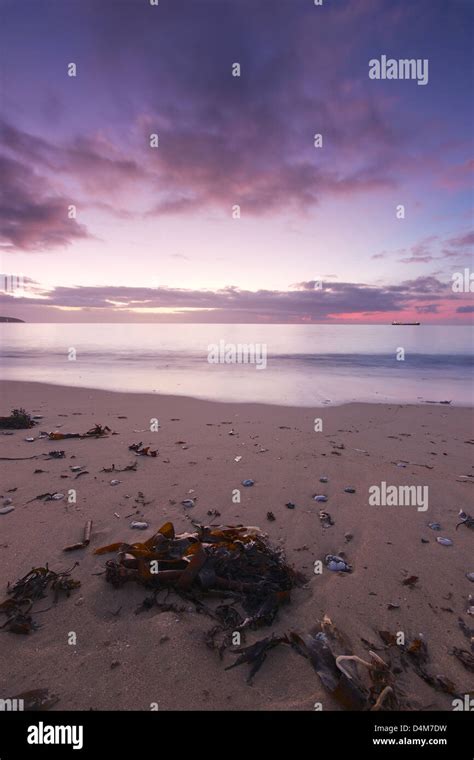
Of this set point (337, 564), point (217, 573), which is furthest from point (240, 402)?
point (217, 573)

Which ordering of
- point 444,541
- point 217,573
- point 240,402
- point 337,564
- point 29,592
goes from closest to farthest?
1. point 29,592
2. point 217,573
3. point 337,564
4. point 444,541
5. point 240,402

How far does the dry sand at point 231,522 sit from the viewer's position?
323 centimetres

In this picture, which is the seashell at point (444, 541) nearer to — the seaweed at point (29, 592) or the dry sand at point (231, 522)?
the dry sand at point (231, 522)

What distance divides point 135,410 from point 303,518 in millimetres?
9056

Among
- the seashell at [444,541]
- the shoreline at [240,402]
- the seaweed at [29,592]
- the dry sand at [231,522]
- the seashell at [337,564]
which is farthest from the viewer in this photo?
the shoreline at [240,402]

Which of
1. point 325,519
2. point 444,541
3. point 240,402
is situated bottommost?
point 444,541

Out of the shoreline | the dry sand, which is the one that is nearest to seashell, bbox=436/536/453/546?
the dry sand

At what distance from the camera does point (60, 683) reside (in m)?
3.16

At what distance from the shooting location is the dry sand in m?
3.23

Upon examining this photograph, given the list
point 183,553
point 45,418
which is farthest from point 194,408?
point 183,553

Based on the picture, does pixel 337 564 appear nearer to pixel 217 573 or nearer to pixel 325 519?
pixel 325 519

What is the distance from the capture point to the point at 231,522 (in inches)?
230

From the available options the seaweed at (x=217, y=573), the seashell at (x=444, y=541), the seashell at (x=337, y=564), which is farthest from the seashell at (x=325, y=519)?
the seashell at (x=444, y=541)

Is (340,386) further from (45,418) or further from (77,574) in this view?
(77,574)
